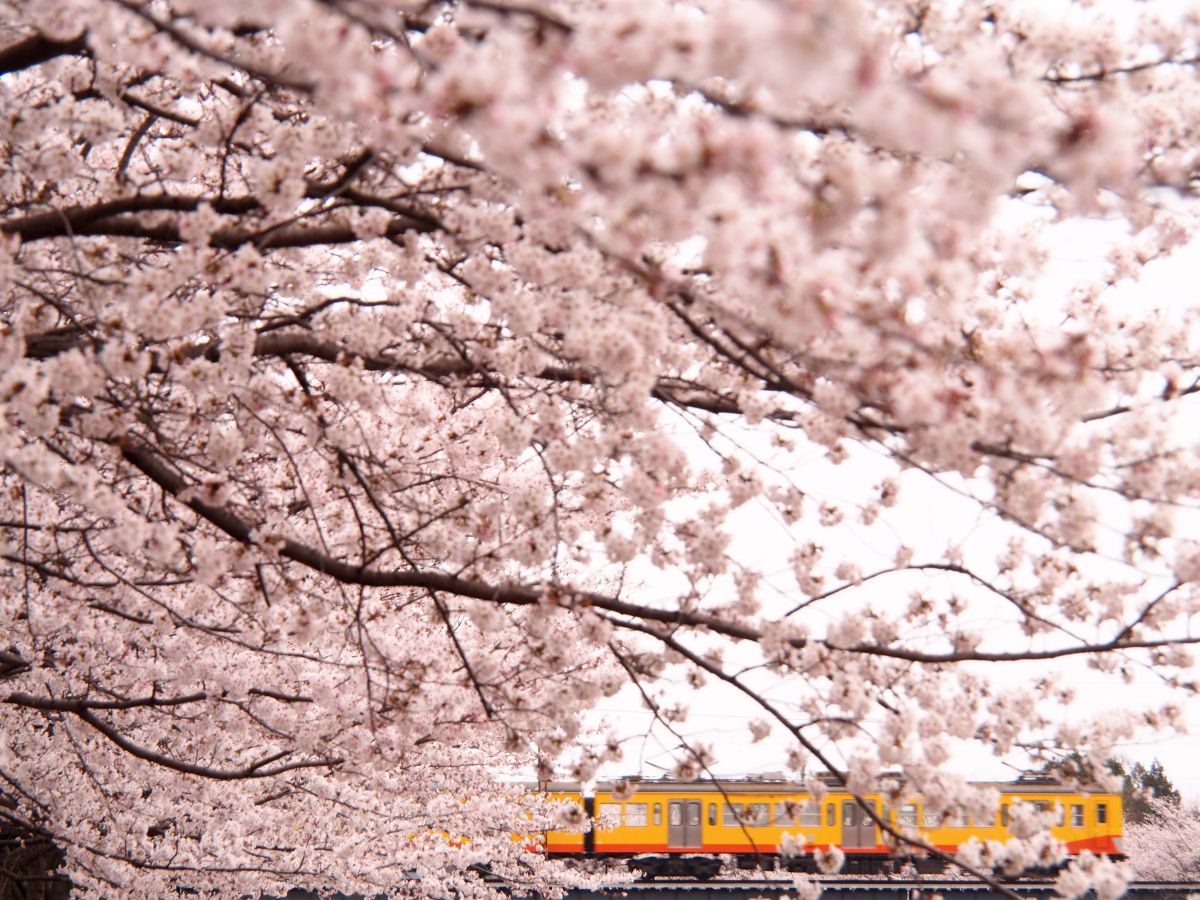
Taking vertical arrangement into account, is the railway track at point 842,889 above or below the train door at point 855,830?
below

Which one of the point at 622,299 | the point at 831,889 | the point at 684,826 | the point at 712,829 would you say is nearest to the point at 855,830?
the point at 712,829

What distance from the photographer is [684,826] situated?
79.3ft

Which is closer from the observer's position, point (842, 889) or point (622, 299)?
point (622, 299)

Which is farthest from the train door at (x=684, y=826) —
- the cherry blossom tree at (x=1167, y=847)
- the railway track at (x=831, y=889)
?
the cherry blossom tree at (x=1167, y=847)

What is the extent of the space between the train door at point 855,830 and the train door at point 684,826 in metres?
2.73

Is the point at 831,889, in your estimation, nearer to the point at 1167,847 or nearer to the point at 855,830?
the point at 855,830

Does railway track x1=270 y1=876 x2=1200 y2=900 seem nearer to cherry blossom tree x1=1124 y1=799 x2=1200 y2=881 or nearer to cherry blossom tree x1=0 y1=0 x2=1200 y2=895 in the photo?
cherry blossom tree x1=1124 y1=799 x2=1200 y2=881

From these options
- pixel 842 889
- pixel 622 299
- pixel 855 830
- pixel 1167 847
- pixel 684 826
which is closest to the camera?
pixel 622 299

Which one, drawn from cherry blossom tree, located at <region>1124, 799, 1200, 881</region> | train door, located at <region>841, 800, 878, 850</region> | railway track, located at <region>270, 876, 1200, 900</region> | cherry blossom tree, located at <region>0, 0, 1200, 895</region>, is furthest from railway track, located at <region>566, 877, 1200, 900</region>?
cherry blossom tree, located at <region>0, 0, 1200, 895</region>

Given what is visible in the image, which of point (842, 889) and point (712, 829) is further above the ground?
point (712, 829)

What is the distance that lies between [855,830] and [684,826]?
3.28m

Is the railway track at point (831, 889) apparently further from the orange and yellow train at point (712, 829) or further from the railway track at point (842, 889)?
the orange and yellow train at point (712, 829)

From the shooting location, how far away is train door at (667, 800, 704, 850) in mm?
24109

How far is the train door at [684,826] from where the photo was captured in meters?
24.1
